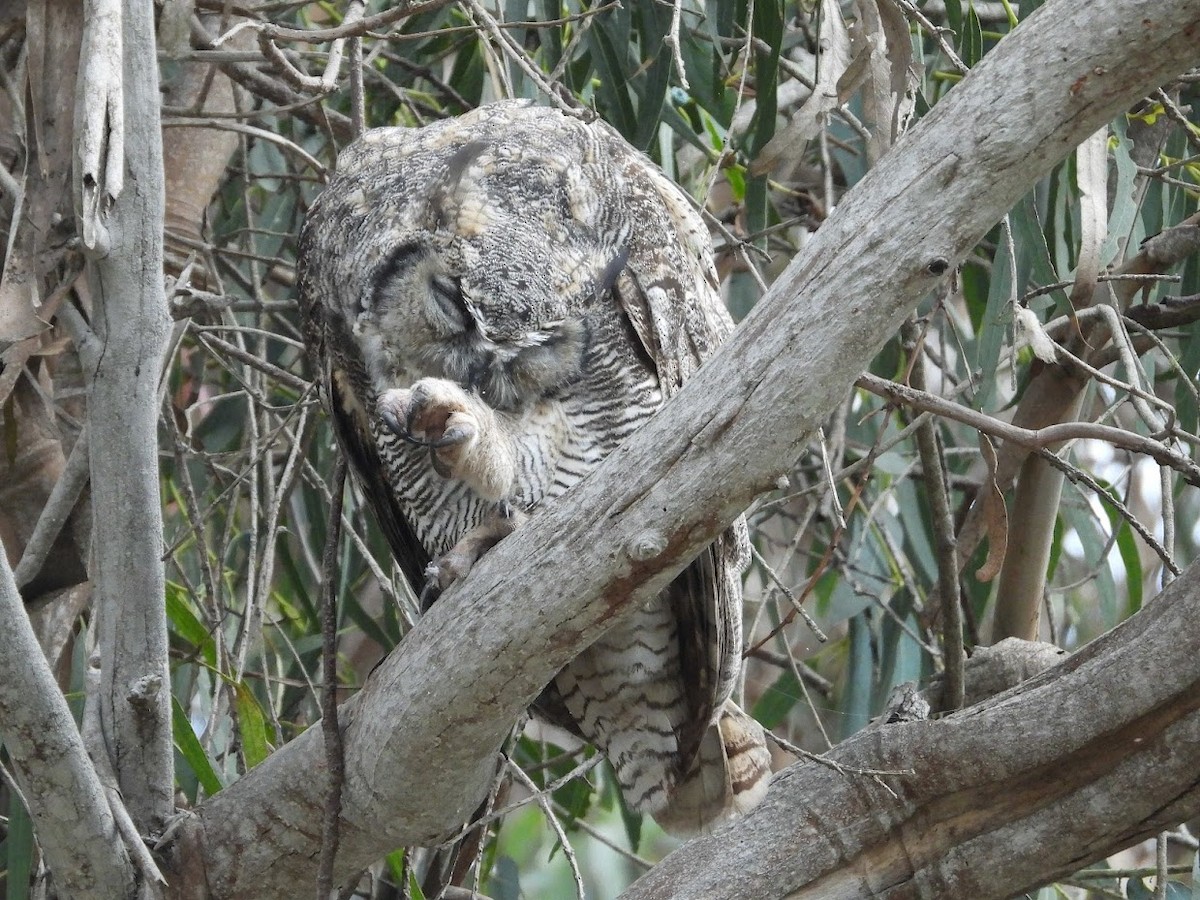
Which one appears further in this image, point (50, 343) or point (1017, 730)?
point (50, 343)

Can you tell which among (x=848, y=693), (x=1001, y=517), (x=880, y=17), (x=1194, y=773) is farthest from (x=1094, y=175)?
(x=848, y=693)

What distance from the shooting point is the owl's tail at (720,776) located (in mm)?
1925

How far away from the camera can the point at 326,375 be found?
1.95m

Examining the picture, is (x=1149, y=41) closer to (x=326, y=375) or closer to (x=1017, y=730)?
(x=1017, y=730)

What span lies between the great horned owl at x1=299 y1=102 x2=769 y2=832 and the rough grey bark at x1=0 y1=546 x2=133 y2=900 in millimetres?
481

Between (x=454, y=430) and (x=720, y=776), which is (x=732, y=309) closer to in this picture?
(x=720, y=776)

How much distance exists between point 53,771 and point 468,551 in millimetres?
612

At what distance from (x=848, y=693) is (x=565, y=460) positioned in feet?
3.23

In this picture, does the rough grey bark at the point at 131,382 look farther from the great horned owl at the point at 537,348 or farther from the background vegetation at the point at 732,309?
the great horned owl at the point at 537,348

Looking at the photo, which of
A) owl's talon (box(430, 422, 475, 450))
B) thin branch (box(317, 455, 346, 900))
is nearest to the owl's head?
owl's talon (box(430, 422, 475, 450))

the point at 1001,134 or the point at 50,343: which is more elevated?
the point at 50,343

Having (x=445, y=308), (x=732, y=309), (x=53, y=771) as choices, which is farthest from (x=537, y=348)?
(x=732, y=309)

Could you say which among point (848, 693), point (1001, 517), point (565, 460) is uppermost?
point (565, 460)

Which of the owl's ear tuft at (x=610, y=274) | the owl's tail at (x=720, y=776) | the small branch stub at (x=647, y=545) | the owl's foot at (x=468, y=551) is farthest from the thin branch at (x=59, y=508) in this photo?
the owl's tail at (x=720, y=776)
